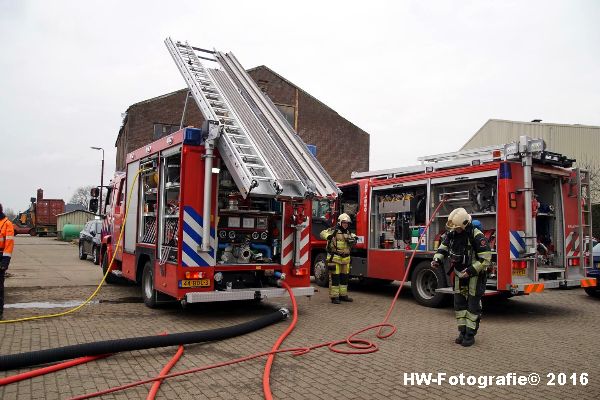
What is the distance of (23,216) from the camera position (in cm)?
5044

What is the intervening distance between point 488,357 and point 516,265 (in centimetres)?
257

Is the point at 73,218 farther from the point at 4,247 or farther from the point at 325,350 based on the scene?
the point at 325,350

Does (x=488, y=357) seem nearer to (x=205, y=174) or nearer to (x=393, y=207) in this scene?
(x=205, y=174)

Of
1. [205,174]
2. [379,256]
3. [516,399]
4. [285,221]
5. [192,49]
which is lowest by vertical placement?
[516,399]

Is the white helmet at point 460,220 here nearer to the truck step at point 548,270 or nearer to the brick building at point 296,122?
the truck step at point 548,270

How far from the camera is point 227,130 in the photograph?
7367 mm

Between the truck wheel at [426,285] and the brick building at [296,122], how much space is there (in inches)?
902

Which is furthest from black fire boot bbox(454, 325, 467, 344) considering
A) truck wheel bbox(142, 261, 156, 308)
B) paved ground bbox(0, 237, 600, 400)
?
truck wheel bbox(142, 261, 156, 308)

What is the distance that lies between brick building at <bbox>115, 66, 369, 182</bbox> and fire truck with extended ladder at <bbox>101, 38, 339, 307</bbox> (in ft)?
71.3

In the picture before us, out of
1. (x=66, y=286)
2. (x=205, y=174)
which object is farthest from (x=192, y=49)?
(x=66, y=286)

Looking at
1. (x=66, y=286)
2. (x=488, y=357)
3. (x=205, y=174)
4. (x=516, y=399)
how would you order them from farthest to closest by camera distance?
(x=66, y=286)
(x=205, y=174)
(x=488, y=357)
(x=516, y=399)

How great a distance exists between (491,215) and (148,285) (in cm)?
588

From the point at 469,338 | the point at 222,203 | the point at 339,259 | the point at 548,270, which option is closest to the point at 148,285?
the point at 222,203

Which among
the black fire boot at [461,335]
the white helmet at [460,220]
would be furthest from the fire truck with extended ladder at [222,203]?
the black fire boot at [461,335]
